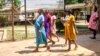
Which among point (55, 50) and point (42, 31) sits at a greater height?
point (42, 31)

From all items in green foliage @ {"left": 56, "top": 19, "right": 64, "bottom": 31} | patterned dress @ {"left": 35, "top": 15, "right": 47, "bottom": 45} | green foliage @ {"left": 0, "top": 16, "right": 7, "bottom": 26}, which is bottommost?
green foliage @ {"left": 0, "top": 16, "right": 7, "bottom": 26}

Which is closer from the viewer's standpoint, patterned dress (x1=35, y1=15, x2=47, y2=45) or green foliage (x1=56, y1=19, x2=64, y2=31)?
patterned dress (x1=35, y1=15, x2=47, y2=45)

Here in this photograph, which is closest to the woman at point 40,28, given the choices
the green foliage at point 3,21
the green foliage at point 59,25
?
the green foliage at point 59,25

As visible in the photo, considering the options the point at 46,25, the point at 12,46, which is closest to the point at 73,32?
the point at 46,25

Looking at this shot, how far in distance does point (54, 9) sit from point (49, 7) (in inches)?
20.6

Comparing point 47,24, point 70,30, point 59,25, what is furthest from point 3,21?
point 70,30

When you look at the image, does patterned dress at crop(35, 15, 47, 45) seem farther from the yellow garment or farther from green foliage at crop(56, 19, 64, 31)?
green foliage at crop(56, 19, 64, 31)

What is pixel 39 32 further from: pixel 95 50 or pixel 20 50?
pixel 95 50

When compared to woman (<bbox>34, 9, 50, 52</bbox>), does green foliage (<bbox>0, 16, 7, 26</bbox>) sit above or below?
below

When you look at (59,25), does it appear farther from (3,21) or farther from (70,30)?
(3,21)

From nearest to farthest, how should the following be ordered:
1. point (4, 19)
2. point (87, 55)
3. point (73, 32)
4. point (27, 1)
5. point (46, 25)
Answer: point (87, 55) < point (73, 32) < point (46, 25) < point (27, 1) < point (4, 19)

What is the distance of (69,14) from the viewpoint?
45.0 feet

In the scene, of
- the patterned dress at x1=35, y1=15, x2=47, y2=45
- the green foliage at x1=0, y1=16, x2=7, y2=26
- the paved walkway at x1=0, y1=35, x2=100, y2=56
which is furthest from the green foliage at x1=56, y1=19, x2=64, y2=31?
the patterned dress at x1=35, y1=15, x2=47, y2=45

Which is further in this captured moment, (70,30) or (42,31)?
(70,30)
